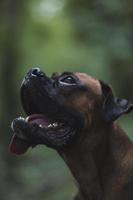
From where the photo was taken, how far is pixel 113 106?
821cm

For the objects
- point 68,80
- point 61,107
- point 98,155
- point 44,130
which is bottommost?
point 98,155

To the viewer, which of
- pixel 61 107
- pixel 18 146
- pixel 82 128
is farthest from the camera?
pixel 18 146

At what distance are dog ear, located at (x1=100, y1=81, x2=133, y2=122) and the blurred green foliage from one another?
16.9ft

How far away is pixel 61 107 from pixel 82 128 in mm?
280

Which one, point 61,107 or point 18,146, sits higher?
point 61,107

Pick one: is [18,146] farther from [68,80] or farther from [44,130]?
[68,80]

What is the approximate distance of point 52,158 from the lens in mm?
16672

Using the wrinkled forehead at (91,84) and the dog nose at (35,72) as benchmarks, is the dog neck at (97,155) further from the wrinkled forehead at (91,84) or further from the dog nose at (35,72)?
the dog nose at (35,72)

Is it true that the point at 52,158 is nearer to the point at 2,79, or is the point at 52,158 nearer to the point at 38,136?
the point at 2,79

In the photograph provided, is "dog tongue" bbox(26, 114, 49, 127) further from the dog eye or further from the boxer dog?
the dog eye

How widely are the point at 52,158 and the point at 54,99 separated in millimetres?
8651

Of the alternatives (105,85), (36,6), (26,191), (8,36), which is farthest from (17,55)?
(105,85)

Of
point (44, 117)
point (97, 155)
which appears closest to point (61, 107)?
point (44, 117)

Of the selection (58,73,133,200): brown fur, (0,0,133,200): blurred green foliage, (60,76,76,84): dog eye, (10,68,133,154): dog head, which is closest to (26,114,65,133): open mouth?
(10,68,133,154): dog head
